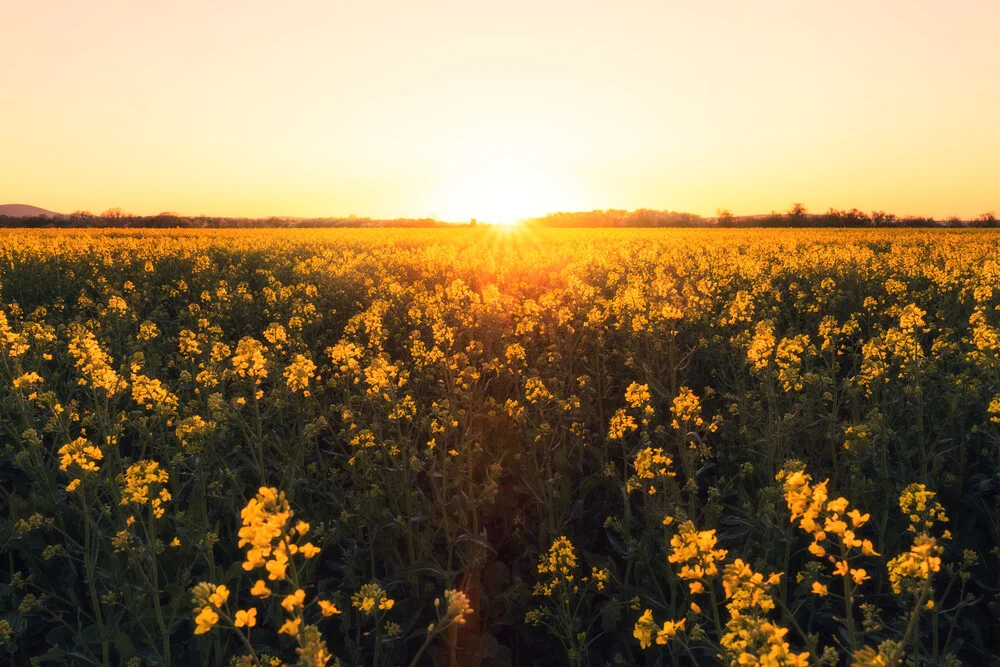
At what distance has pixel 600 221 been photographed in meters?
54.5

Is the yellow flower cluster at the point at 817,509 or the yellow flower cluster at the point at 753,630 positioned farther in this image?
the yellow flower cluster at the point at 817,509

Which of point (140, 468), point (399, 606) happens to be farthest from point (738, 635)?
point (140, 468)

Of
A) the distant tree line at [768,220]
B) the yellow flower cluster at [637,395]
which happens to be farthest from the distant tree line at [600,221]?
the yellow flower cluster at [637,395]

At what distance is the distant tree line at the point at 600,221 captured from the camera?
5253 centimetres

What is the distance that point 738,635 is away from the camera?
6.40 feet

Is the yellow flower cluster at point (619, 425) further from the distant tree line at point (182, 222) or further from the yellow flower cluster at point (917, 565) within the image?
the distant tree line at point (182, 222)

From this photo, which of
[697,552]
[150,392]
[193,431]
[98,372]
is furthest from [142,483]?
[697,552]

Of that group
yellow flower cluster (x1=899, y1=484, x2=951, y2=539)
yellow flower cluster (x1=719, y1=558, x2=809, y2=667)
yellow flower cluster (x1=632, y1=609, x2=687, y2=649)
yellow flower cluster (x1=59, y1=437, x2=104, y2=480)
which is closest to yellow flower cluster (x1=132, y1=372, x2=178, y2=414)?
yellow flower cluster (x1=59, y1=437, x2=104, y2=480)

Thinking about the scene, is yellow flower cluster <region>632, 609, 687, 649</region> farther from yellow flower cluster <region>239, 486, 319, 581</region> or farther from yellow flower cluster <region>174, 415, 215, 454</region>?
yellow flower cluster <region>174, 415, 215, 454</region>

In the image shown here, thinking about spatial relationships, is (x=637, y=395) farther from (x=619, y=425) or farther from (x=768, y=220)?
(x=768, y=220)

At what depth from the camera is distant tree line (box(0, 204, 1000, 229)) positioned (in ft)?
172

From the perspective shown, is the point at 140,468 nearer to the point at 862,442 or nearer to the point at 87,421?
the point at 87,421

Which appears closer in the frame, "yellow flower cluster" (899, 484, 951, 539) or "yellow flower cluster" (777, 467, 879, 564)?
"yellow flower cluster" (777, 467, 879, 564)

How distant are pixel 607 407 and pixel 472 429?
1.70 m
